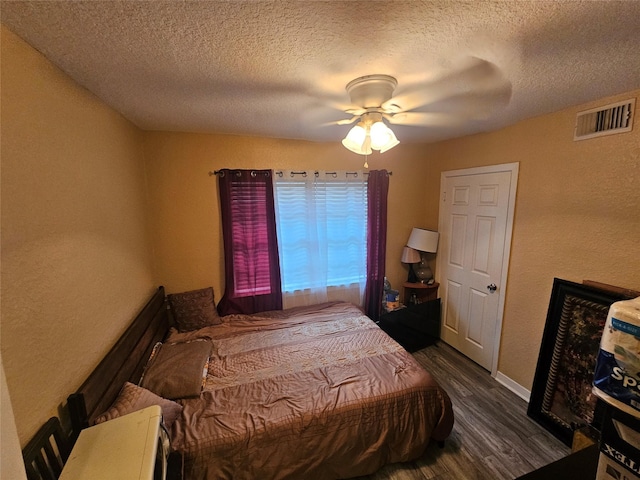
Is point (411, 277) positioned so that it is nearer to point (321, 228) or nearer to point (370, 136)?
point (321, 228)

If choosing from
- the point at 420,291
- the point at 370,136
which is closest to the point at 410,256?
the point at 420,291

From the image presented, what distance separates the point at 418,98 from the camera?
1698 mm

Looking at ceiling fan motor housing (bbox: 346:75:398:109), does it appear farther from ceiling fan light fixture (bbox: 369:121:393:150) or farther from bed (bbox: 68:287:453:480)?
bed (bbox: 68:287:453:480)

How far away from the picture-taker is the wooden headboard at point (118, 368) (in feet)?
3.88

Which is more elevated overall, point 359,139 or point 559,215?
point 359,139

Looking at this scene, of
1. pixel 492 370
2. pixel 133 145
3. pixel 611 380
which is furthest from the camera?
pixel 492 370

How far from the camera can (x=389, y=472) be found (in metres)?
1.74

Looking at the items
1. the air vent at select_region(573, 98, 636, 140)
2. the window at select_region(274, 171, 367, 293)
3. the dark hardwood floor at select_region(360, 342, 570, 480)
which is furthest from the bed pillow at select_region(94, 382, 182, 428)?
the air vent at select_region(573, 98, 636, 140)

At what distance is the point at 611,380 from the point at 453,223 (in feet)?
7.97

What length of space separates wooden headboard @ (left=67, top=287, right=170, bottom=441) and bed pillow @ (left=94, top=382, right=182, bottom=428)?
55mm

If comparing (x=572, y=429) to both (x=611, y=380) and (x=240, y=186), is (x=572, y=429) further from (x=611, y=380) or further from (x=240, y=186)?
(x=240, y=186)

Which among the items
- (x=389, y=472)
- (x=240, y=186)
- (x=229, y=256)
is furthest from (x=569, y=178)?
(x=229, y=256)

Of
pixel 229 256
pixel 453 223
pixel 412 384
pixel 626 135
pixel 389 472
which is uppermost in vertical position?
pixel 626 135

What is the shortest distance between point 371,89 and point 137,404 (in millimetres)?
2046
